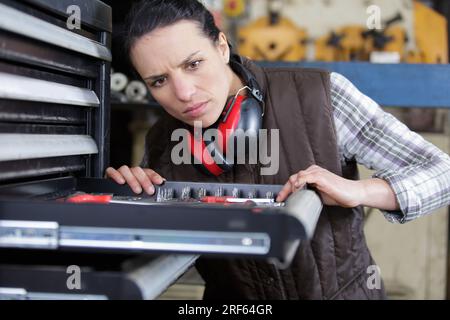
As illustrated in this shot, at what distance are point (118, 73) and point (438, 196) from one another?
53.6 inches

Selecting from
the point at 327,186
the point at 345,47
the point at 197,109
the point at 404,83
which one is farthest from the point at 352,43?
the point at 327,186

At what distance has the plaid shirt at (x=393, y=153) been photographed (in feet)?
3.55

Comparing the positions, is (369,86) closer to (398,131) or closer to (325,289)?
(398,131)

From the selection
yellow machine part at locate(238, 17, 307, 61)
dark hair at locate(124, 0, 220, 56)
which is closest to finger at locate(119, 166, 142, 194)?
dark hair at locate(124, 0, 220, 56)

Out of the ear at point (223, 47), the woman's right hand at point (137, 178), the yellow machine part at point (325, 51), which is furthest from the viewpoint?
the yellow machine part at point (325, 51)

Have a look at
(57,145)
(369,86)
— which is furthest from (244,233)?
(369,86)

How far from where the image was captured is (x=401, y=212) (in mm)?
1086

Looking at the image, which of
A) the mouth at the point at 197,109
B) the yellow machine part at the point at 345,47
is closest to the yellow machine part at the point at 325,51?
the yellow machine part at the point at 345,47

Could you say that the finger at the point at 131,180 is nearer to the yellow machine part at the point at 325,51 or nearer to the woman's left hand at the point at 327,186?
the woman's left hand at the point at 327,186

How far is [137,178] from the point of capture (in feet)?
3.30

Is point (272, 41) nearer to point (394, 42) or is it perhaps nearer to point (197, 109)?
point (394, 42)

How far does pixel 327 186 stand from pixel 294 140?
1.16 feet

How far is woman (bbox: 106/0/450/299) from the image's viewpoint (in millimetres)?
1097

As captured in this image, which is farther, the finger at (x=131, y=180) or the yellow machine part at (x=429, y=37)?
the yellow machine part at (x=429, y=37)
